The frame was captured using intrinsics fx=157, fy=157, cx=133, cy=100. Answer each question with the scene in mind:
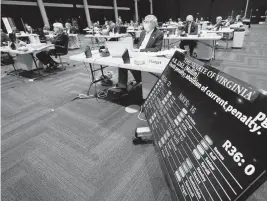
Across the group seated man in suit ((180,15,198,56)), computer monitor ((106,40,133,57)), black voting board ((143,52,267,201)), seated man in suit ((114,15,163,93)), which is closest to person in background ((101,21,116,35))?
seated man in suit ((180,15,198,56))

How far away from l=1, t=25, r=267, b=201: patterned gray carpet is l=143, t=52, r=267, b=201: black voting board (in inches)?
23.4

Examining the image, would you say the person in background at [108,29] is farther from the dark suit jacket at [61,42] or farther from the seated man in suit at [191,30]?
the seated man in suit at [191,30]

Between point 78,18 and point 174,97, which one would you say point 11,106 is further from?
point 78,18

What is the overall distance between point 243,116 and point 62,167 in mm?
1672

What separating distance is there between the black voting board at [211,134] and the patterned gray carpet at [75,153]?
23.4 inches

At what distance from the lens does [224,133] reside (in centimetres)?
66

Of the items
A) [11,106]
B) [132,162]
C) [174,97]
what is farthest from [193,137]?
[11,106]

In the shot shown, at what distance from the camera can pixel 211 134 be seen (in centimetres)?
72

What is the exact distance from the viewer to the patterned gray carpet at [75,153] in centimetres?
138

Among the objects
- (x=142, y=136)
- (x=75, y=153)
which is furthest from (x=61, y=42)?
(x=142, y=136)

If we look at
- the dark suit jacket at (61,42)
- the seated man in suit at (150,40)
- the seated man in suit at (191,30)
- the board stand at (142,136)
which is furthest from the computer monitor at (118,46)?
the seated man in suit at (191,30)

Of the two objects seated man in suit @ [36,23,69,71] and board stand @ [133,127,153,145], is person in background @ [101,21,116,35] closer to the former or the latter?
seated man in suit @ [36,23,69,71]

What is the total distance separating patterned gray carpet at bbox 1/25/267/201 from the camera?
138cm

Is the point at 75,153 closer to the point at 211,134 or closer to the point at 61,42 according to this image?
the point at 211,134
